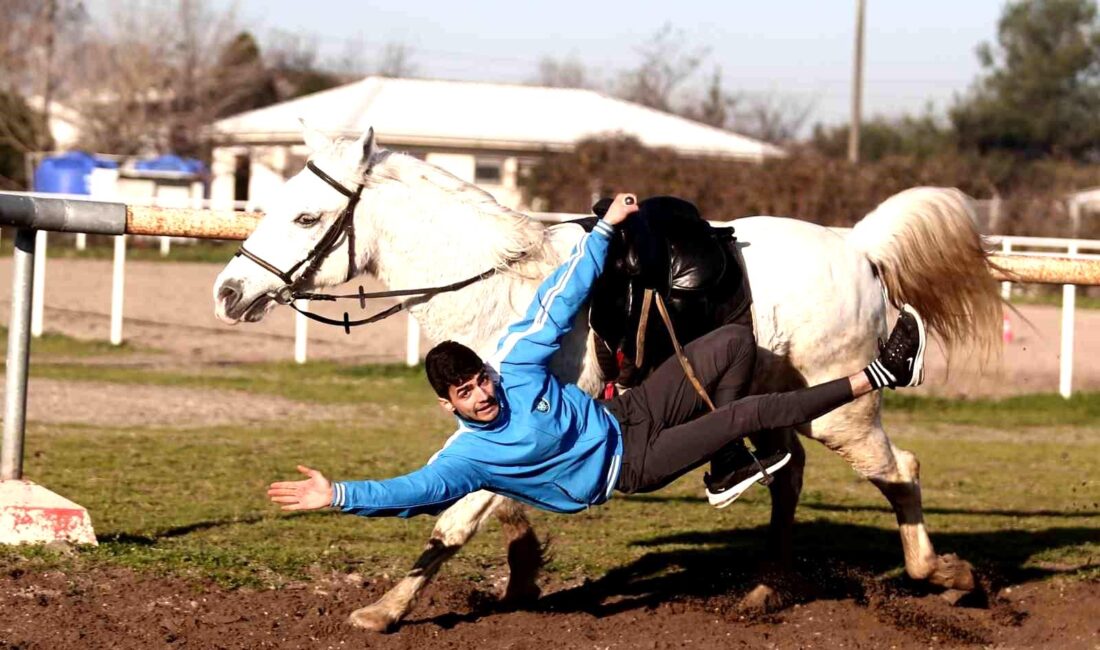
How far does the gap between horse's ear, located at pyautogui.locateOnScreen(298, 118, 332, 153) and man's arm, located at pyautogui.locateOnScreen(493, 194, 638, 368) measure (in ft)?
3.53

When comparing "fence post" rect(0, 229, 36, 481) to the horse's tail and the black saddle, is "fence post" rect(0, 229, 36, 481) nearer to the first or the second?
the black saddle

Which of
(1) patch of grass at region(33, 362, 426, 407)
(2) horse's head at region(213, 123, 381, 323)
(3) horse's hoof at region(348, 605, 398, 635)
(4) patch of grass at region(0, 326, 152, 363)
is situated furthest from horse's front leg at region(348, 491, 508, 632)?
(4) patch of grass at region(0, 326, 152, 363)

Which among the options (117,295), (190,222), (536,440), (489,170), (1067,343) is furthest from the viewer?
(489,170)

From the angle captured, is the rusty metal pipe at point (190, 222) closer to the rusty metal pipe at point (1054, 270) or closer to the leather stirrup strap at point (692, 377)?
the leather stirrup strap at point (692, 377)

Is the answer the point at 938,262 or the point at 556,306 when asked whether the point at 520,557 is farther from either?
the point at 938,262

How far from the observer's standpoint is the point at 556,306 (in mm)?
5285

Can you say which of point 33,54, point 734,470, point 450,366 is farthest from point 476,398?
point 33,54

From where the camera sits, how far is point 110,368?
14.9 metres

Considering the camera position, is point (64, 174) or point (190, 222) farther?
point (64, 174)

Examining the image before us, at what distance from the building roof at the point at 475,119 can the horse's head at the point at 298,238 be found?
33.5m

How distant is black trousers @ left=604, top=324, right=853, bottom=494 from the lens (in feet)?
17.4

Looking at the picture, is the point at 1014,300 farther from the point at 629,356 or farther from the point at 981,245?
the point at 629,356

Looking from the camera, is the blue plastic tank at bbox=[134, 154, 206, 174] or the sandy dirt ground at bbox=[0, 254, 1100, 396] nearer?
the sandy dirt ground at bbox=[0, 254, 1100, 396]

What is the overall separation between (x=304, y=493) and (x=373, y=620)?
1196mm
